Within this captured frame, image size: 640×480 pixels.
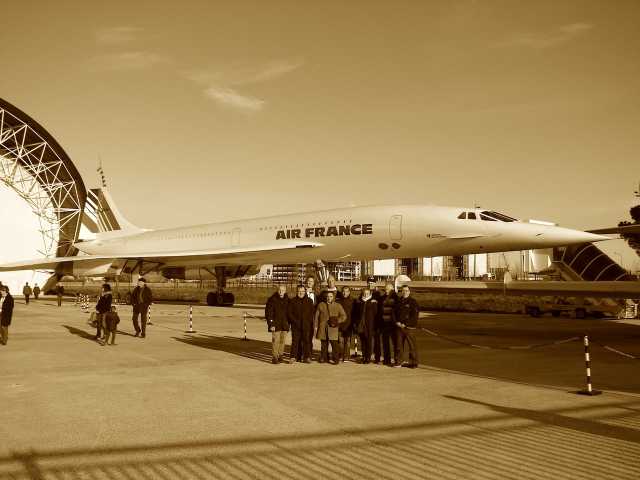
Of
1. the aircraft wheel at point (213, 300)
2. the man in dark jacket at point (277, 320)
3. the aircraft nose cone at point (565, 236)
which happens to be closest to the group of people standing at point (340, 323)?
the man in dark jacket at point (277, 320)

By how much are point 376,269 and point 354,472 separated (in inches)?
2759

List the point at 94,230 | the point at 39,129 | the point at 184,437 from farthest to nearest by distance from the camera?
the point at 94,230
the point at 39,129
the point at 184,437

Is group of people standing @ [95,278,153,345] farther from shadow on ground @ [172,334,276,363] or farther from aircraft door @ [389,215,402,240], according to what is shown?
aircraft door @ [389,215,402,240]

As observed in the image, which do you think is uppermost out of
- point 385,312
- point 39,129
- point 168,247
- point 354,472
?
point 39,129

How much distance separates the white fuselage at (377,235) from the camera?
2025 cm

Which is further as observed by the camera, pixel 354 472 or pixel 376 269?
pixel 376 269

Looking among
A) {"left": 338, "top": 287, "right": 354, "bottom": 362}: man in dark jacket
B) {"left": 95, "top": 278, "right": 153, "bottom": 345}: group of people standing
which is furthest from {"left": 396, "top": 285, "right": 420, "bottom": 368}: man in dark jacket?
{"left": 95, "top": 278, "right": 153, "bottom": 345}: group of people standing

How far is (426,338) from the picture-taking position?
53.4 feet

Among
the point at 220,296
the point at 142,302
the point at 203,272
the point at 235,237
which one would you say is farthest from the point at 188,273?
the point at 142,302

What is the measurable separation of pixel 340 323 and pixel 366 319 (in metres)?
0.61

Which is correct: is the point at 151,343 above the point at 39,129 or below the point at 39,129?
below

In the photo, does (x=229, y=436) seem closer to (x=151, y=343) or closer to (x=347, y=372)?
(x=347, y=372)

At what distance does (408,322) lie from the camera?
11234mm

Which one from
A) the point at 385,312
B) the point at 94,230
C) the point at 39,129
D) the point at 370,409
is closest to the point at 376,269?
the point at 94,230
